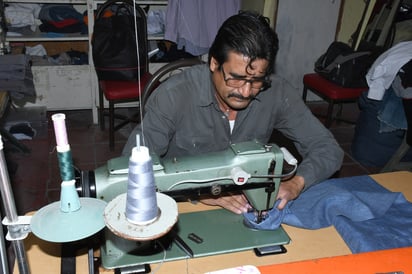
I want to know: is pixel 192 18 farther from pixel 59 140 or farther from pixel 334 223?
pixel 59 140

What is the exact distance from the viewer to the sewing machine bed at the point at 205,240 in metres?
1.10

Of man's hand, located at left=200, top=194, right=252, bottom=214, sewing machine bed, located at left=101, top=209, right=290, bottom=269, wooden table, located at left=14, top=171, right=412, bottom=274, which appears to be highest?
man's hand, located at left=200, top=194, right=252, bottom=214

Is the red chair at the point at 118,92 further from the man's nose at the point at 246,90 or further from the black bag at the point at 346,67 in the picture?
the man's nose at the point at 246,90

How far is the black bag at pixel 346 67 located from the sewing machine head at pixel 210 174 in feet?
7.92

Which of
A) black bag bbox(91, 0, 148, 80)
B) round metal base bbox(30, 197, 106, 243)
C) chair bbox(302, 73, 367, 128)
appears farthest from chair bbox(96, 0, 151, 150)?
round metal base bbox(30, 197, 106, 243)

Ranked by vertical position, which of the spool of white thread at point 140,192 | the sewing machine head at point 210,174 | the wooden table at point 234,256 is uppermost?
the spool of white thread at point 140,192

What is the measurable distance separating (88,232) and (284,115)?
3.52 feet

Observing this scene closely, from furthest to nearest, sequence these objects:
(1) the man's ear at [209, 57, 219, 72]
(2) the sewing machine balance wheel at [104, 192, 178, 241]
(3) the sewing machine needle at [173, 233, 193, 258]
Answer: (1) the man's ear at [209, 57, 219, 72]
(3) the sewing machine needle at [173, 233, 193, 258]
(2) the sewing machine balance wheel at [104, 192, 178, 241]

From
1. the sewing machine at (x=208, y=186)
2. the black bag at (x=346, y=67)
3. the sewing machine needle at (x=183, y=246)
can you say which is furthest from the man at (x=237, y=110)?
the black bag at (x=346, y=67)

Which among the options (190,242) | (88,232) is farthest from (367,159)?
(88,232)

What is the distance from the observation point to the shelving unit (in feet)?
11.6

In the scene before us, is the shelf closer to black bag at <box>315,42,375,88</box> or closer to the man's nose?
black bag at <box>315,42,375,88</box>

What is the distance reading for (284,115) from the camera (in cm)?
166

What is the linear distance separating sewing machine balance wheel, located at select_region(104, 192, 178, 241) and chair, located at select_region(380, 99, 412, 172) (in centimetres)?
226
